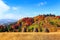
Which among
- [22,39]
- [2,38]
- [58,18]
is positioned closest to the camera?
[22,39]

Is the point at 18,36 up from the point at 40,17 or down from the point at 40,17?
down

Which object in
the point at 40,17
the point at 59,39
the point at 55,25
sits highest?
the point at 40,17

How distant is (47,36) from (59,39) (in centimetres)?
96

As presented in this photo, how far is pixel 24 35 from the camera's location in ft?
38.6

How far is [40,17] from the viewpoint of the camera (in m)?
24.1

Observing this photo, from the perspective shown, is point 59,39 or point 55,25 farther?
point 55,25

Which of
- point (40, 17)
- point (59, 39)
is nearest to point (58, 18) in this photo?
point (40, 17)

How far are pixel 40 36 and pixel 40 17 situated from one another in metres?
12.6

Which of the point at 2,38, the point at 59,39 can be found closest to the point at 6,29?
the point at 2,38

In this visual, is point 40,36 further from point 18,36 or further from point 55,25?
point 55,25

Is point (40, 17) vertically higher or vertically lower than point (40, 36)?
higher

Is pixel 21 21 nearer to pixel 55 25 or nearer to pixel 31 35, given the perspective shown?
pixel 55 25

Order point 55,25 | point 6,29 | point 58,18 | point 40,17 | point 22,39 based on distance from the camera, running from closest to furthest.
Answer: point 22,39
point 6,29
point 55,25
point 58,18
point 40,17

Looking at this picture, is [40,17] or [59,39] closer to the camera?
[59,39]
